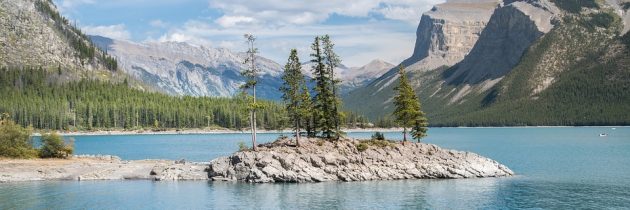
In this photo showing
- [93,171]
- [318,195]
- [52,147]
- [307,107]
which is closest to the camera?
[318,195]

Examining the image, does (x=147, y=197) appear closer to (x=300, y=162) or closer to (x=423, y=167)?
(x=300, y=162)

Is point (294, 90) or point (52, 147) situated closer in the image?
point (294, 90)

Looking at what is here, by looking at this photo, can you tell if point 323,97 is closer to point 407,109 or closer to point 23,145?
point 407,109

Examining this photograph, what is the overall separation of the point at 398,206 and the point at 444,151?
28.6 meters

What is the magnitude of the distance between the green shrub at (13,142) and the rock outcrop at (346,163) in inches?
1309

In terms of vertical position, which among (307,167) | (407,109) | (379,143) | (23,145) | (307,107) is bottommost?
(307,167)

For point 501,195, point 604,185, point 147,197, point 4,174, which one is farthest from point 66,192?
point 604,185

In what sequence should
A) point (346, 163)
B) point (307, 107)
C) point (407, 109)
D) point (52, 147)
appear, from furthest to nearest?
point (52, 147) → point (407, 109) → point (307, 107) → point (346, 163)

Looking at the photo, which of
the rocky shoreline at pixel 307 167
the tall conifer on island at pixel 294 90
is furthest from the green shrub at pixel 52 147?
the tall conifer on island at pixel 294 90

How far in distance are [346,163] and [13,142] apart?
54.2 meters

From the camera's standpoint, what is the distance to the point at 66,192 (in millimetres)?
A: 77438

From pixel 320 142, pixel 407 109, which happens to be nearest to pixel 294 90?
pixel 320 142

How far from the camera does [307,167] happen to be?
3381 inches

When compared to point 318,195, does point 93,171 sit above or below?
above
